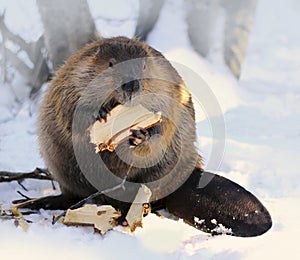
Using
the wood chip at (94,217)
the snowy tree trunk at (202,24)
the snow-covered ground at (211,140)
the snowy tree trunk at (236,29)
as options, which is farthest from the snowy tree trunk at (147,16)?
the wood chip at (94,217)

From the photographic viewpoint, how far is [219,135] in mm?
2572

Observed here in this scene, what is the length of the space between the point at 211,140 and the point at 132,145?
0.76m

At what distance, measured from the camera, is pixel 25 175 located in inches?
84.0

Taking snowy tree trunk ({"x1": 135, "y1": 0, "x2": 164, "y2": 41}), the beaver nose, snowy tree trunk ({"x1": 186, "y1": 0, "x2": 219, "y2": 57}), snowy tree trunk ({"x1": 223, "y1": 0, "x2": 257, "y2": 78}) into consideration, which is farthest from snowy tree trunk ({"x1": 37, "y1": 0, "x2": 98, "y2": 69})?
the beaver nose

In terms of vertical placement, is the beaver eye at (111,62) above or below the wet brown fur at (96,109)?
above

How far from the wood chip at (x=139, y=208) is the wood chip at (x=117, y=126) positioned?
17 centimetres

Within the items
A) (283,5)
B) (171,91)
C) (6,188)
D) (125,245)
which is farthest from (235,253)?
(283,5)

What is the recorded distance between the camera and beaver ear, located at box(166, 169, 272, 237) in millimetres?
1697

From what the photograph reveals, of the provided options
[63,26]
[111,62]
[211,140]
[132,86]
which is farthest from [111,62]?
[63,26]

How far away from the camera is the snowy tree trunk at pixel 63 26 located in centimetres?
300

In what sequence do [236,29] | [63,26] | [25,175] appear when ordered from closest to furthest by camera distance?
1. [25,175]
2. [63,26]
3. [236,29]

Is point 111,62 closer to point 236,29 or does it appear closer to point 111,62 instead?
point 111,62

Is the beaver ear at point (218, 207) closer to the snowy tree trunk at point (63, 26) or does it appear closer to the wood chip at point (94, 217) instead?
the wood chip at point (94, 217)

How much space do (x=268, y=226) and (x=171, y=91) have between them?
1.64 ft
